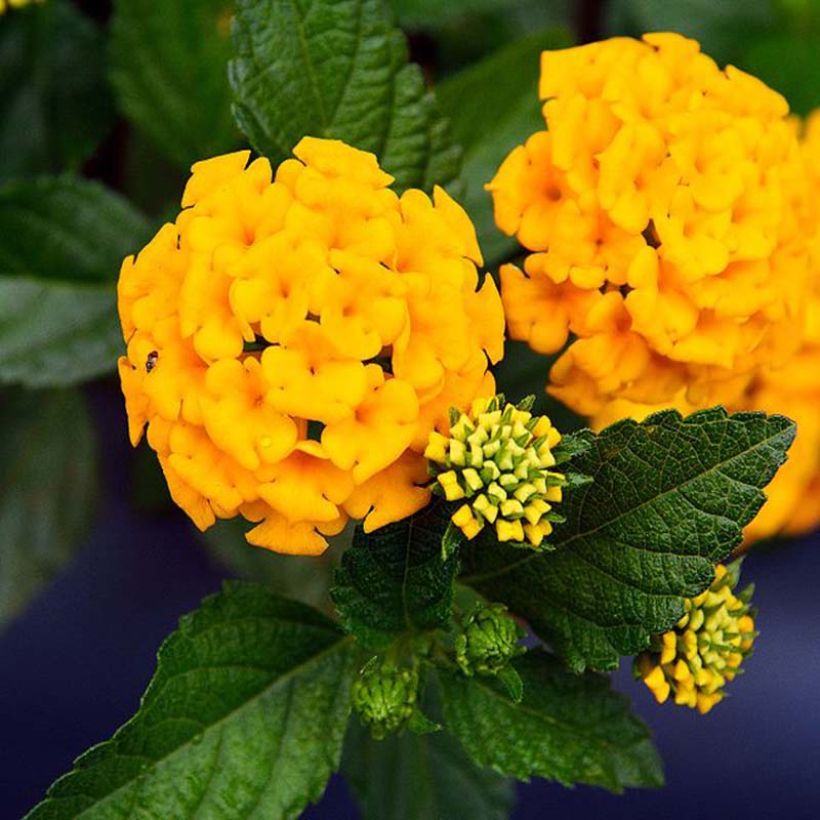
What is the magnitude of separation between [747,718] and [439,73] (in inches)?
24.7

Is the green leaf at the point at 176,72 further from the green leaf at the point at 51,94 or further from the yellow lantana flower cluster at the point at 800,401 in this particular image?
the yellow lantana flower cluster at the point at 800,401

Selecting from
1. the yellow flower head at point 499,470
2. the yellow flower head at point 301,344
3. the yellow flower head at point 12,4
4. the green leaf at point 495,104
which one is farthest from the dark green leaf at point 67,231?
the yellow flower head at point 499,470

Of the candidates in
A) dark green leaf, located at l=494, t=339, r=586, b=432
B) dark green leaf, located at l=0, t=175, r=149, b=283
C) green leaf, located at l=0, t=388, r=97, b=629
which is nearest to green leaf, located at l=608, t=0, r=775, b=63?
dark green leaf, located at l=494, t=339, r=586, b=432

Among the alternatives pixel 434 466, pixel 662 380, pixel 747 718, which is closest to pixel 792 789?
pixel 747 718

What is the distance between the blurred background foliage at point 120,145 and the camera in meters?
0.88

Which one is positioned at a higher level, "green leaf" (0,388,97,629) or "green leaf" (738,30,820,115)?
"green leaf" (738,30,820,115)

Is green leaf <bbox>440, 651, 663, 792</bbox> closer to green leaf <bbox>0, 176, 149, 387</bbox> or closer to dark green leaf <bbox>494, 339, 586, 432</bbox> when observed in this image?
dark green leaf <bbox>494, 339, 586, 432</bbox>

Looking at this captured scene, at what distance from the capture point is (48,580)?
1.05 m

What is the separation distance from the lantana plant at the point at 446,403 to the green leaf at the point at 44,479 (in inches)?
17.1

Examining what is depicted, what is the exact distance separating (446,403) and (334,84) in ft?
0.68

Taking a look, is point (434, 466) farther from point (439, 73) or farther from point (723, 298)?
point (439, 73)

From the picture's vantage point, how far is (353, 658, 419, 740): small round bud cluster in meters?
0.59

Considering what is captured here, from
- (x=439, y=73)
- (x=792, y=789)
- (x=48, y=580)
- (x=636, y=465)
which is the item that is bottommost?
(x=792, y=789)

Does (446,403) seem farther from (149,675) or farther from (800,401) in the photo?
(149,675)
